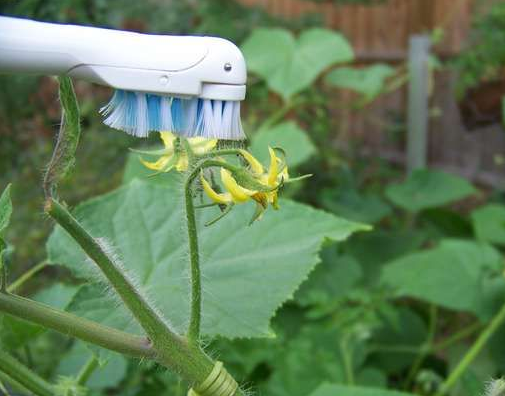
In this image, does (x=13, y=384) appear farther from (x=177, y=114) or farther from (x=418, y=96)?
(x=418, y=96)

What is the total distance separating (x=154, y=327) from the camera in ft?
1.26

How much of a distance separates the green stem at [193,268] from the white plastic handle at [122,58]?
0.05 meters

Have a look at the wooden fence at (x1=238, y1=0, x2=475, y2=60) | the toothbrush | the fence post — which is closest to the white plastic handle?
the toothbrush

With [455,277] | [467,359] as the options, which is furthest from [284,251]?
[455,277]

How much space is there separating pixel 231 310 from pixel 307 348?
0.55 metres

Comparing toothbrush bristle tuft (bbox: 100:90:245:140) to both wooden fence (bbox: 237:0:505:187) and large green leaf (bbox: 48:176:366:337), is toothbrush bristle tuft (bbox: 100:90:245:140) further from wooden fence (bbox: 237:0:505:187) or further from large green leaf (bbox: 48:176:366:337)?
wooden fence (bbox: 237:0:505:187)

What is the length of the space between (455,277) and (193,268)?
97 centimetres

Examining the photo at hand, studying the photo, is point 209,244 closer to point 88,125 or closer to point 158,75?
point 158,75

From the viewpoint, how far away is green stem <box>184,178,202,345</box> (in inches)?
14.1

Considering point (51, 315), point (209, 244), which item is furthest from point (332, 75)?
point (51, 315)

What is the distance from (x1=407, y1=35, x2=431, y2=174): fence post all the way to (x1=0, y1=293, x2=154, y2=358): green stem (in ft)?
5.90

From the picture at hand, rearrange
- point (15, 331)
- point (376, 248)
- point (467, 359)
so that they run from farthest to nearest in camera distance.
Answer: point (376, 248)
point (467, 359)
point (15, 331)

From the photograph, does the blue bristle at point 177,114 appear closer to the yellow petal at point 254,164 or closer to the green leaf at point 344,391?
the yellow petal at point 254,164

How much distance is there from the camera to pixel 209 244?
0.64 m
